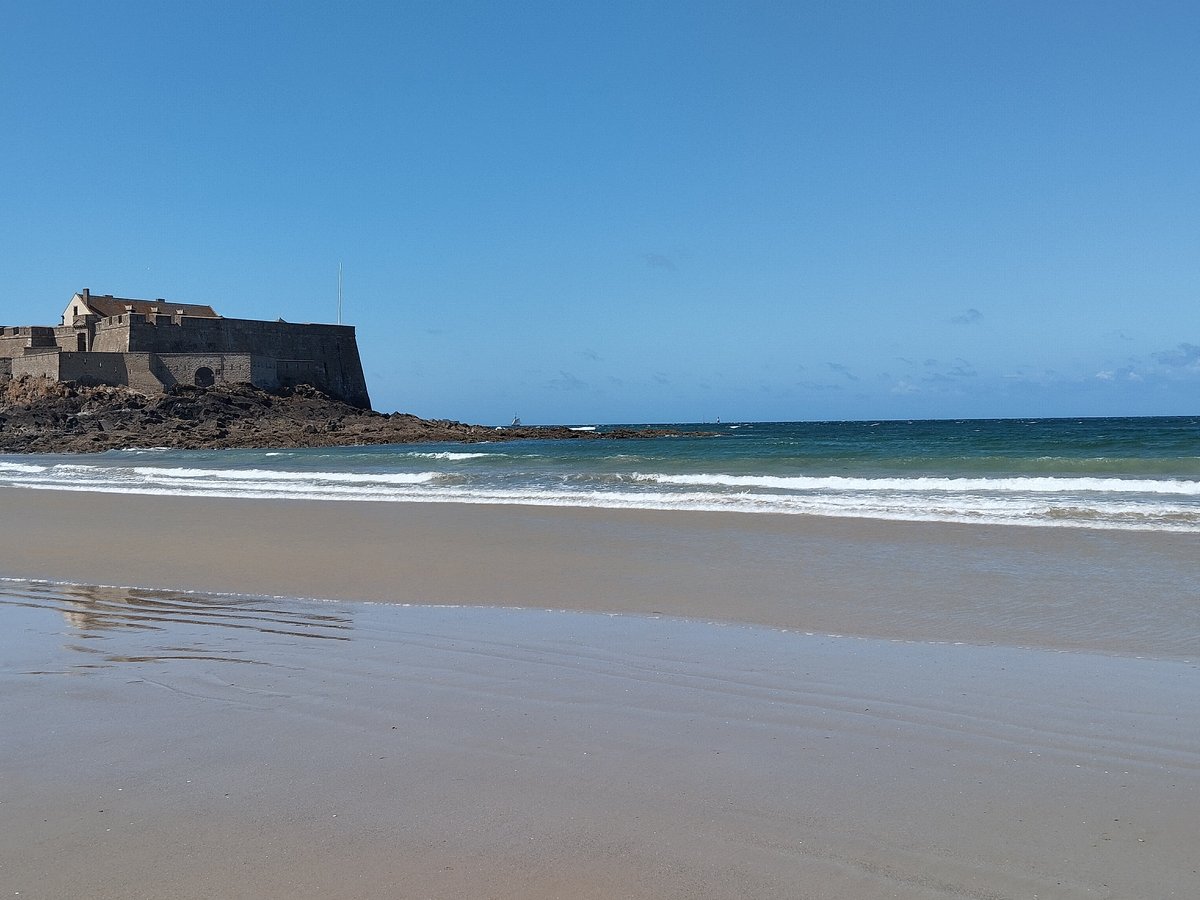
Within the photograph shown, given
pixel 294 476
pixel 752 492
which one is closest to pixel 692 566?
pixel 752 492

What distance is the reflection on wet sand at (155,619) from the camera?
17.0 feet

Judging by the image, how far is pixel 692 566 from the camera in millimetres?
8586

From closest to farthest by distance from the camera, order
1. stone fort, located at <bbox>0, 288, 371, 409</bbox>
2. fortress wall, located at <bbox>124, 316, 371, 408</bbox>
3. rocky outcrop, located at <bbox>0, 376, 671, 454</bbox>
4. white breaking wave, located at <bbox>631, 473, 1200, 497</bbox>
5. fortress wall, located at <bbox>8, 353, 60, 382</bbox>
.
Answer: white breaking wave, located at <bbox>631, 473, 1200, 497</bbox> → rocky outcrop, located at <bbox>0, 376, 671, 454</bbox> → fortress wall, located at <bbox>8, 353, 60, 382</bbox> → stone fort, located at <bbox>0, 288, 371, 409</bbox> → fortress wall, located at <bbox>124, 316, 371, 408</bbox>

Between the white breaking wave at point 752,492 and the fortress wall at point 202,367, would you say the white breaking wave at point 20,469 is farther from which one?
the fortress wall at point 202,367

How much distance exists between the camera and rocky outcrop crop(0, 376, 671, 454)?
39406mm

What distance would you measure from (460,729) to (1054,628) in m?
4.02

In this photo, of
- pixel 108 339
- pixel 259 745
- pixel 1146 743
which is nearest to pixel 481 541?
pixel 259 745

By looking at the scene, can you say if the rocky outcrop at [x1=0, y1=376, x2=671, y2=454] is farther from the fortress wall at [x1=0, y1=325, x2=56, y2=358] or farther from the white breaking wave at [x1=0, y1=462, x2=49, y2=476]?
the white breaking wave at [x1=0, y1=462, x2=49, y2=476]

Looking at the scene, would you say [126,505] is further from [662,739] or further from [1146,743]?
[1146,743]

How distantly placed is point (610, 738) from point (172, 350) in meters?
48.9

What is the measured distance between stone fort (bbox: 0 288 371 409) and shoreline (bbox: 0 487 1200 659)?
114 ft

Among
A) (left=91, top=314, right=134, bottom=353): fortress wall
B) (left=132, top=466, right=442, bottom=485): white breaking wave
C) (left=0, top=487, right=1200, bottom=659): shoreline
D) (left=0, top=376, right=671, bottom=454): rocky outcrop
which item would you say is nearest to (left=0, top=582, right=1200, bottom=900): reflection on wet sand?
(left=0, top=487, right=1200, bottom=659): shoreline

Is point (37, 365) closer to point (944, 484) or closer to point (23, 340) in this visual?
point (23, 340)

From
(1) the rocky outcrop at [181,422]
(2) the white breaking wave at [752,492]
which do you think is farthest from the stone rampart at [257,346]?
(2) the white breaking wave at [752,492]
